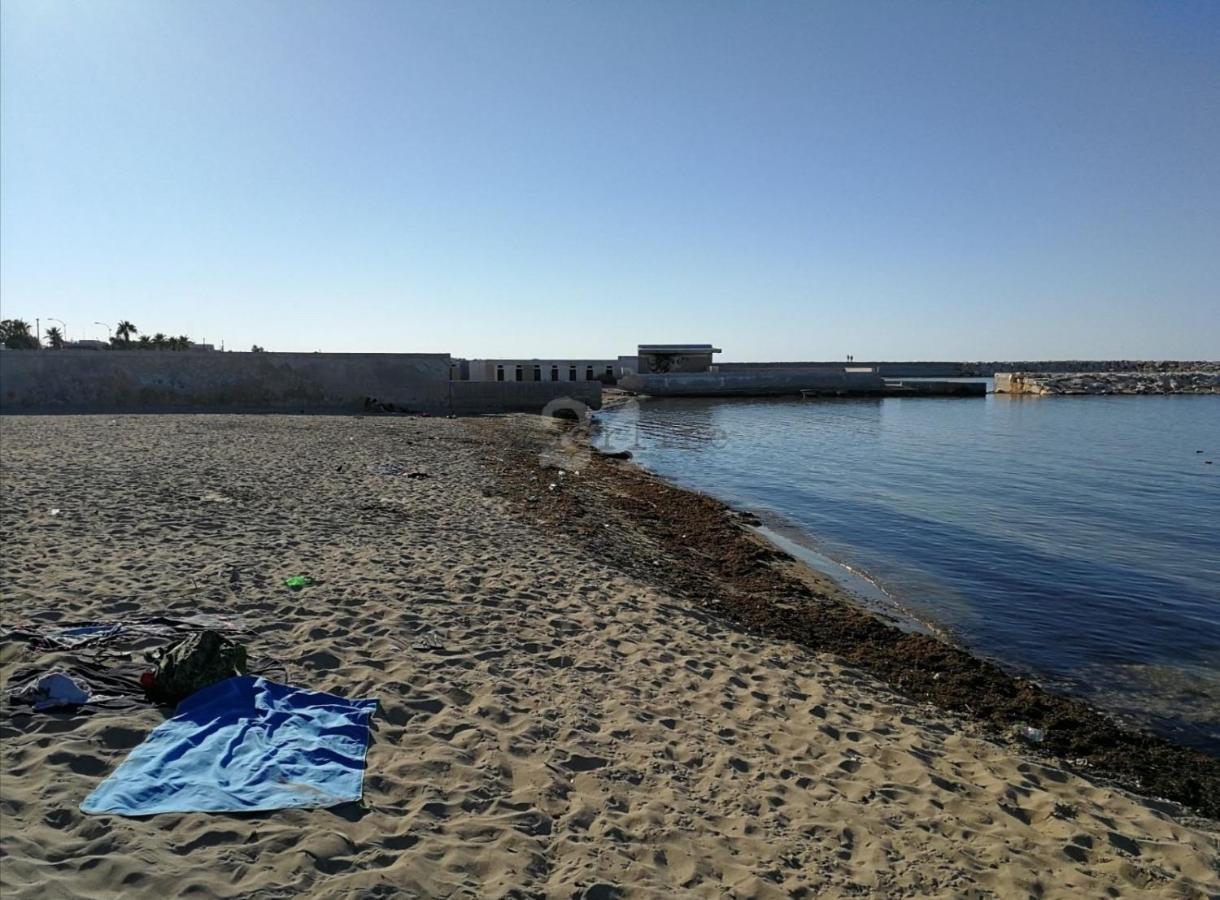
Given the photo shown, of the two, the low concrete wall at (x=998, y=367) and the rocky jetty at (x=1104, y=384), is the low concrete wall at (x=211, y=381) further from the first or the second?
the low concrete wall at (x=998, y=367)

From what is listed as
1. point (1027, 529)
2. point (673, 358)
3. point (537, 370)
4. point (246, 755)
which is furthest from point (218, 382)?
point (673, 358)

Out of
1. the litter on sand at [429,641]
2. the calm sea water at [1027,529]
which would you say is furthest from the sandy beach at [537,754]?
the calm sea water at [1027,529]

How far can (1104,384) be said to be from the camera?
8044 centimetres

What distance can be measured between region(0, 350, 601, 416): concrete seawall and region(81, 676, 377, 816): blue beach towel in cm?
3059

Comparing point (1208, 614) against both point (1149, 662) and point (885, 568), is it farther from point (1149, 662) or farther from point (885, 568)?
point (885, 568)

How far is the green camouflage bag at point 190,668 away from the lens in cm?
487

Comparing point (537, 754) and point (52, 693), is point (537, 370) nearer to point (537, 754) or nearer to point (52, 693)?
point (52, 693)

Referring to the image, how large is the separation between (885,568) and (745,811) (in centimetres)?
881

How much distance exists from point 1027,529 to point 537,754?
14128 mm

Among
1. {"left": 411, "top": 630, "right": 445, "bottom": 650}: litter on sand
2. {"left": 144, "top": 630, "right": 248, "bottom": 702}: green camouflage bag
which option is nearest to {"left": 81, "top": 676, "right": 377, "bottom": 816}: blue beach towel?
{"left": 144, "top": 630, "right": 248, "bottom": 702}: green camouflage bag

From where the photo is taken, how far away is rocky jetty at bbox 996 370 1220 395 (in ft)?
255

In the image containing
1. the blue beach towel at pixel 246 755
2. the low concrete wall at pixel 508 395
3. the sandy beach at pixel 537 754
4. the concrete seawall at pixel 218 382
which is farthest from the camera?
the low concrete wall at pixel 508 395

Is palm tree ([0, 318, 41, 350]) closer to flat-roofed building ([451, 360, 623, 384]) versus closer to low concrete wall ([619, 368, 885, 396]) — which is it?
flat-roofed building ([451, 360, 623, 384])

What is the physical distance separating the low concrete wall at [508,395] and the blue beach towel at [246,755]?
31498 millimetres
